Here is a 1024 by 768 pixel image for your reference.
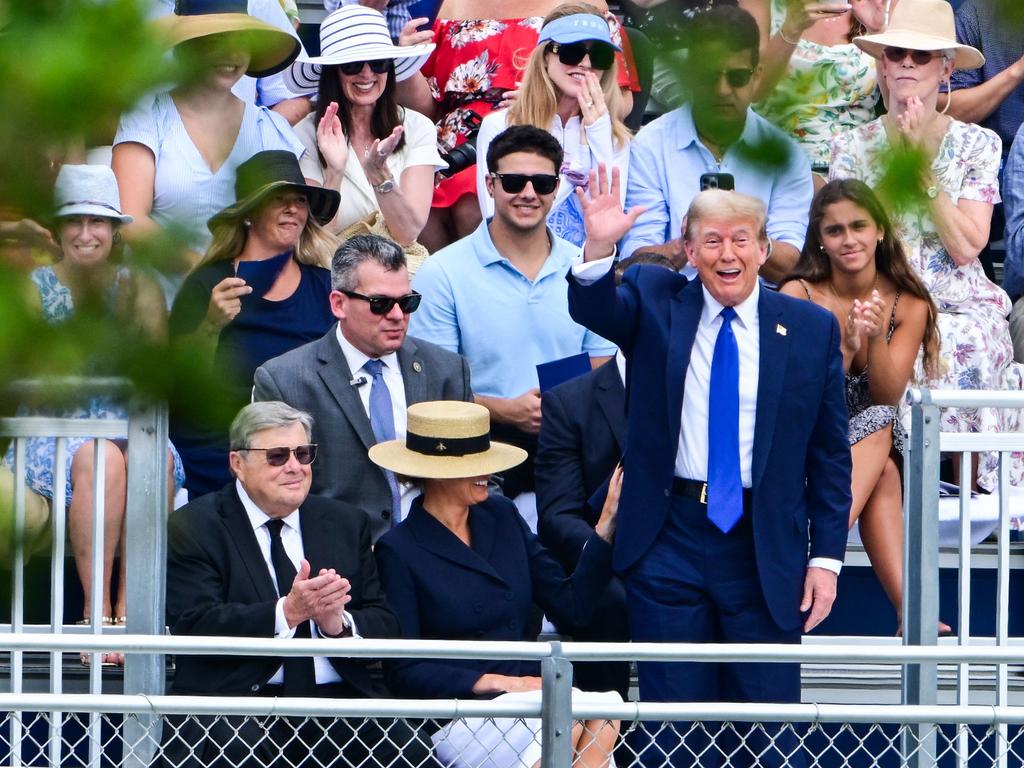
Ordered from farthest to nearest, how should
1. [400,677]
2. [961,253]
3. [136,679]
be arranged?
[961,253] < [400,677] < [136,679]

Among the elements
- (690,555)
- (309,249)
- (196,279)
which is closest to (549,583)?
(690,555)

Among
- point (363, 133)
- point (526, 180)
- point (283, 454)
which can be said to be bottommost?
point (283, 454)

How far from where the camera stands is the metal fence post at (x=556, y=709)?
11.8ft

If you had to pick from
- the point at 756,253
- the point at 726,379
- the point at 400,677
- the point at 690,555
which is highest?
the point at 756,253

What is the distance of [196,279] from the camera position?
163 centimetres

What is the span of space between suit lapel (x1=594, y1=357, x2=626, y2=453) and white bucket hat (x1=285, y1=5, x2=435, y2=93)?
1.54 m

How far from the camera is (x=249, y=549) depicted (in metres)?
4.84

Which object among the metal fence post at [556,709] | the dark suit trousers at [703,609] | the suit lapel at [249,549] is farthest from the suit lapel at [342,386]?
the metal fence post at [556,709]

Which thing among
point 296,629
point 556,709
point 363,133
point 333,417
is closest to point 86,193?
point 556,709

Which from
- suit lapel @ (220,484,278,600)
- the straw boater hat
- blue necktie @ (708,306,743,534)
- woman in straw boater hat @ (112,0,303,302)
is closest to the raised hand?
suit lapel @ (220,484,278,600)

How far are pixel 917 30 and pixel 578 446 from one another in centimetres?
241

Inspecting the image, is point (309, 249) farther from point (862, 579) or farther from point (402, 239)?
point (862, 579)

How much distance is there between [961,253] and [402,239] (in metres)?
2.05

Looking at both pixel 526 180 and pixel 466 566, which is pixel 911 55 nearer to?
pixel 466 566
